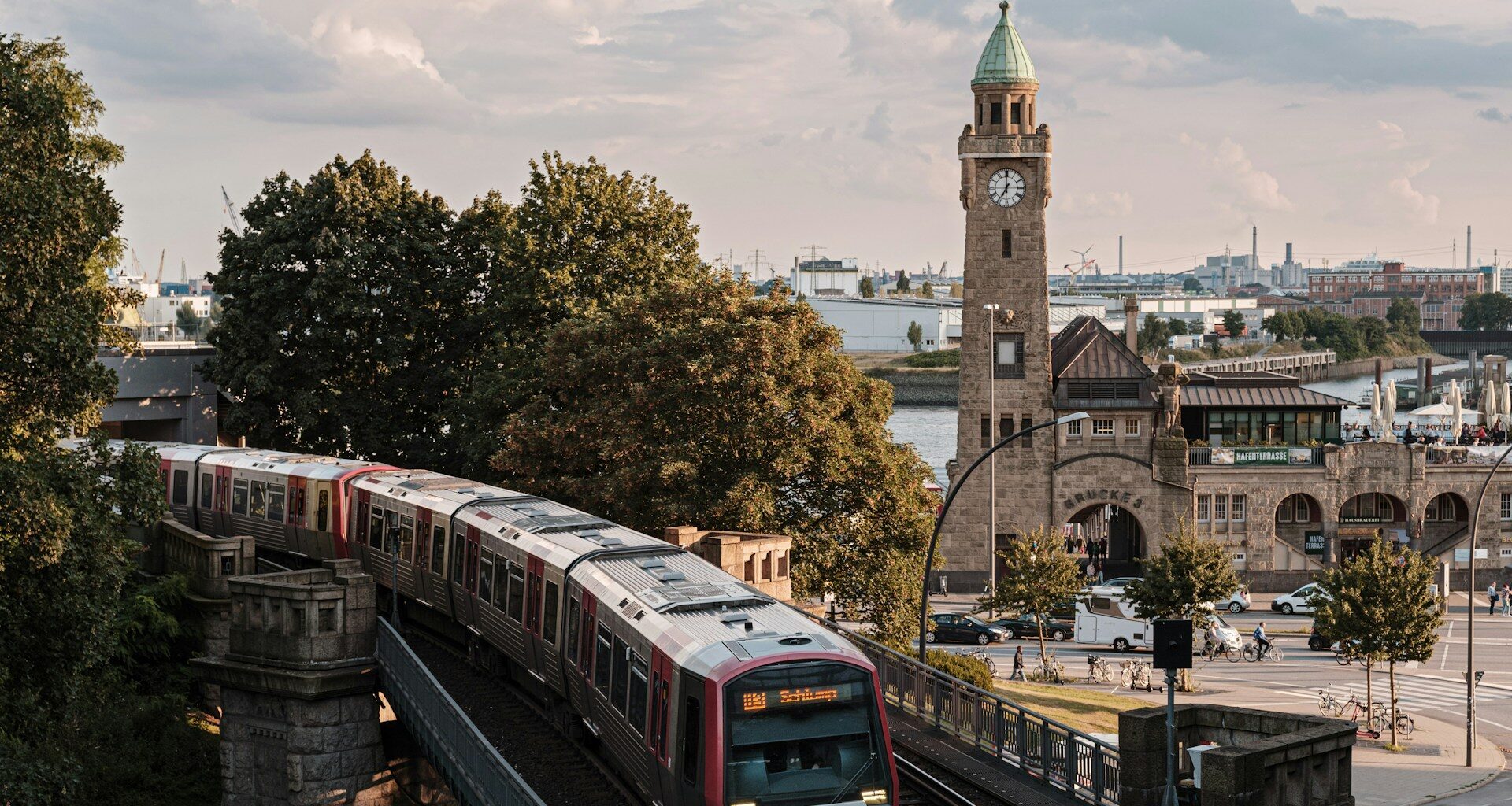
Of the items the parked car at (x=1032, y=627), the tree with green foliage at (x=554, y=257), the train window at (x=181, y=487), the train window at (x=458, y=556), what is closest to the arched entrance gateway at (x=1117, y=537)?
the parked car at (x=1032, y=627)

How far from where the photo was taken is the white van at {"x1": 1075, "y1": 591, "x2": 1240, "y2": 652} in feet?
205

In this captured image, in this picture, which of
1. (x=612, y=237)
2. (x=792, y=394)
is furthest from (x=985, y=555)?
(x=792, y=394)

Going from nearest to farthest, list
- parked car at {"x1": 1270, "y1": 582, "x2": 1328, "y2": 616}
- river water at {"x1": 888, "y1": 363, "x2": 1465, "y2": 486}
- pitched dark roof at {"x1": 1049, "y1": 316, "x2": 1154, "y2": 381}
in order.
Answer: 1. parked car at {"x1": 1270, "y1": 582, "x2": 1328, "y2": 616}
2. pitched dark roof at {"x1": 1049, "y1": 316, "x2": 1154, "y2": 381}
3. river water at {"x1": 888, "y1": 363, "x2": 1465, "y2": 486}

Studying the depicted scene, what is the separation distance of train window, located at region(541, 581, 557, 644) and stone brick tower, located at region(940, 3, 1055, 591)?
4820cm

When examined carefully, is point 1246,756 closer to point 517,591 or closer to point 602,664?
point 602,664

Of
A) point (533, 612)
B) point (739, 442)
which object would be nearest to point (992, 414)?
point (739, 442)

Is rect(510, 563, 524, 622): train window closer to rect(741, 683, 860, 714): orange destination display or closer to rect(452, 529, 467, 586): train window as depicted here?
rect(452, 529, 467, 586): train window

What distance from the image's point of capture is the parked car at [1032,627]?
210 feet

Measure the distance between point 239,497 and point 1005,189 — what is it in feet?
138

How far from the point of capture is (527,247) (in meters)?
55.5

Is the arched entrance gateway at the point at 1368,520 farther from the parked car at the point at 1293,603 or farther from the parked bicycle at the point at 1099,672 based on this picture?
the parked bicycle at the point at 1099,672

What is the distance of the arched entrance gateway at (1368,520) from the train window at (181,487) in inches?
2099

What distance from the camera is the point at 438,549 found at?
Answer: 32219 millimetres

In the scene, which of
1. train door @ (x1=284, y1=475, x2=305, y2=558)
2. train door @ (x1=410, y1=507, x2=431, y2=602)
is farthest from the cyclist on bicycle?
train door @ (x1=410, y1=507, x2=431, y2=602)
